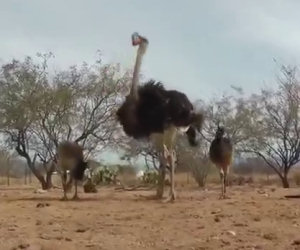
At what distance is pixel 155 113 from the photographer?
1422 centimetres

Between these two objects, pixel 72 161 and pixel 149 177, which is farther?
pixel 149 177

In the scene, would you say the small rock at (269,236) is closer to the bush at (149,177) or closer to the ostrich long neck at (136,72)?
the ostrich long neck at (136,72)

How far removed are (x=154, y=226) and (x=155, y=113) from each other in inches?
197

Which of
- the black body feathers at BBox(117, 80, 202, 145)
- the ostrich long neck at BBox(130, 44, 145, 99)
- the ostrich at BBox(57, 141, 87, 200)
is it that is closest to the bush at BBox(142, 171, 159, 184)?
the ostrich at BBox(57, 141, 87, 200)

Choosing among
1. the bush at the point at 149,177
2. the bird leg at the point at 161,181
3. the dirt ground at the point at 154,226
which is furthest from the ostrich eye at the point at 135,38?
the bush at the point at 149,177

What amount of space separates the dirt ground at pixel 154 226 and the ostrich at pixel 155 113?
2.12 meters

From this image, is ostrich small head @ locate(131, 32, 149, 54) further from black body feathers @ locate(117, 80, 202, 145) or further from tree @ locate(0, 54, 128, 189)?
tree @ locate(0, 54, 128, 189)

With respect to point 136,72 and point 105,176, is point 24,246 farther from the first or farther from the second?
point 105,176

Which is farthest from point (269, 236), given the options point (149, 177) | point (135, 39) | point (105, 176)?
point (105, 176)

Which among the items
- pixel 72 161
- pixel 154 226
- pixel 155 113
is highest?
pixel 155 113

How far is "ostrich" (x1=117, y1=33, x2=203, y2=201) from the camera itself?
14234 millimetres

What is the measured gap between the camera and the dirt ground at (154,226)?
8062 millimetres

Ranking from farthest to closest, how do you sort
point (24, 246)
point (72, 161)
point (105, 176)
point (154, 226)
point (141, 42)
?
point (105, 176), point (72, 161), point (141, 42), point (154, 226), point (24, 246)

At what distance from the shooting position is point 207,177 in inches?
1345
